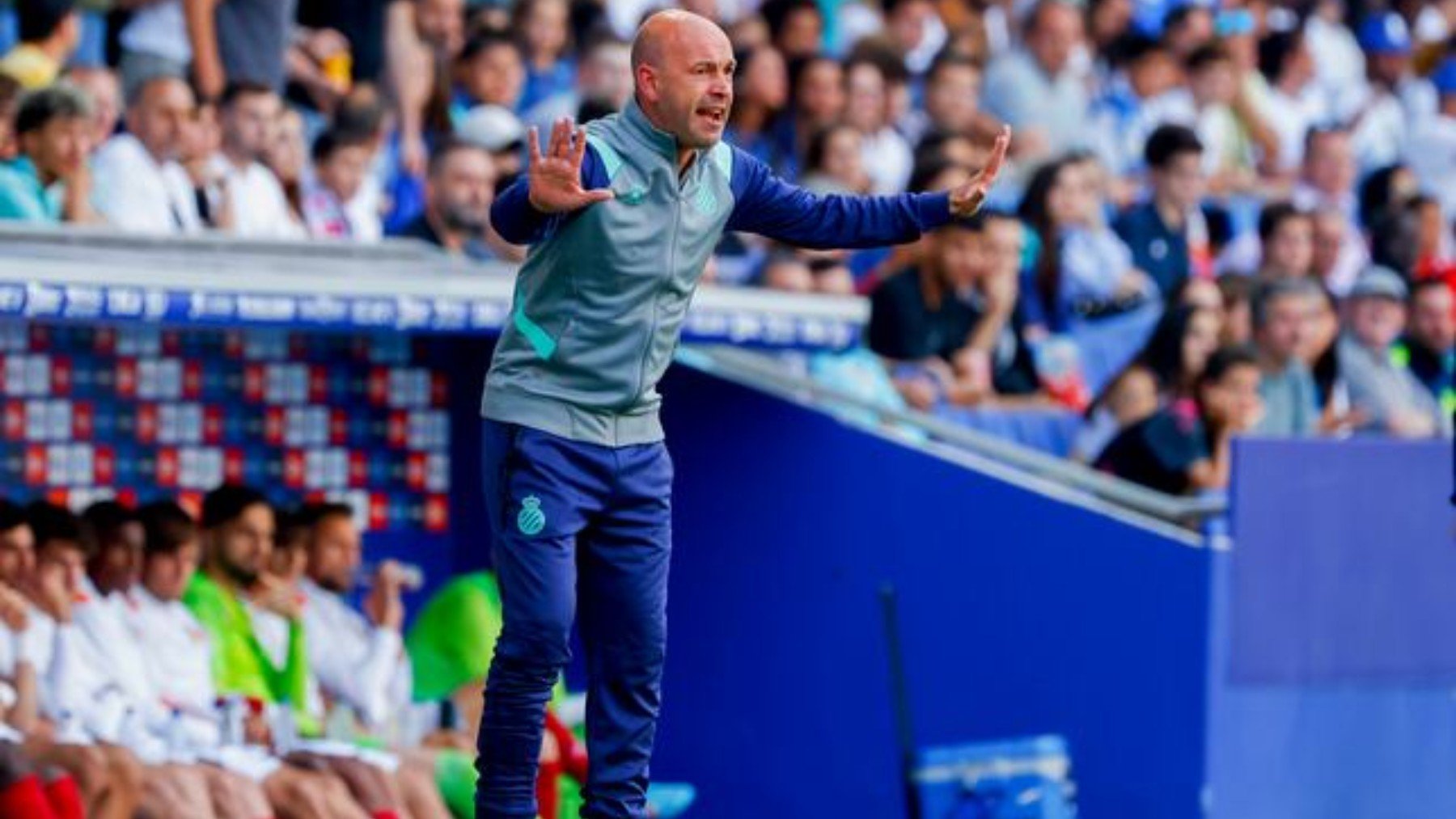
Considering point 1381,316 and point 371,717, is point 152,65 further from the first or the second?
point 1381,316

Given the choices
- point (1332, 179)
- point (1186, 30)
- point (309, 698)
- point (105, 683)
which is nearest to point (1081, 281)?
point (1332, 179)

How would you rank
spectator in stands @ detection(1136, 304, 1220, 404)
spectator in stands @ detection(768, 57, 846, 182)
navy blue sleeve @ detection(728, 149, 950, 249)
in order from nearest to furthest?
navy blue sleeve @ detection(728, 149, 950, 249), spectator in stands @ detection(1136, 304, 1220, 404), spectator in stands @ detection(768, 57, 846, 182)

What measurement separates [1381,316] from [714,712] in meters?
3.99

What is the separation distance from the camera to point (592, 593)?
7656 millimetres

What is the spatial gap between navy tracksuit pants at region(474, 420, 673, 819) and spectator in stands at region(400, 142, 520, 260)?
4.70m

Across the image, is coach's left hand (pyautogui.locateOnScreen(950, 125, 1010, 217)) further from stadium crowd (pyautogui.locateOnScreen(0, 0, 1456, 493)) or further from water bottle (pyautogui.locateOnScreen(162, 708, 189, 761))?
water bottle (pyautogui.locateOnScreen(162, 708, 189, 761))

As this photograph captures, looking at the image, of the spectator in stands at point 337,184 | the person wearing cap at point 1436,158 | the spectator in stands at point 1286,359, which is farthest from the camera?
the person wearing cap at point 1436,158

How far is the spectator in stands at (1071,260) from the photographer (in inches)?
576

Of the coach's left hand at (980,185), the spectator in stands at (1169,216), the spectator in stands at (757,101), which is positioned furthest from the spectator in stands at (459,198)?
the coach's left hand at (980,185)

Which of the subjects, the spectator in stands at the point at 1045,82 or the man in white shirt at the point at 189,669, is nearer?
the man in white shirt at the point at 189,669

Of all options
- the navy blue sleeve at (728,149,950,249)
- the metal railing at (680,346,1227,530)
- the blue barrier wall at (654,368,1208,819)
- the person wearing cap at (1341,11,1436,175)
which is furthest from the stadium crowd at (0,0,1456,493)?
the navy blue sleeve at (728,149,950,249)

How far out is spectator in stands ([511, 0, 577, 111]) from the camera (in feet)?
49.2

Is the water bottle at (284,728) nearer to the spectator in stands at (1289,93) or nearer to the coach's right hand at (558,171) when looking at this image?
the coach's right hand at (558,171)

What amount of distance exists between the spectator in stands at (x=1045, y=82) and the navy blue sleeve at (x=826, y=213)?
8.95 metres
